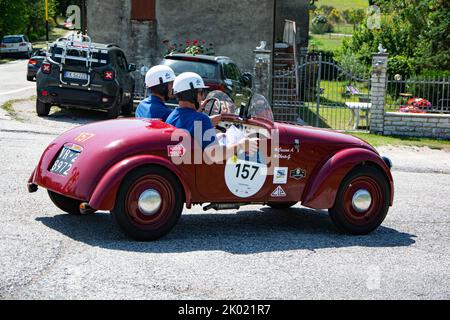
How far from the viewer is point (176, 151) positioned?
26.8 ft

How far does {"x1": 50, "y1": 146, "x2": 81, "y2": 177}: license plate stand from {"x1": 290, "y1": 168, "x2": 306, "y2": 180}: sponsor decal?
2.28 metres

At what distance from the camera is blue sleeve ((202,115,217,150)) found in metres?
8.37

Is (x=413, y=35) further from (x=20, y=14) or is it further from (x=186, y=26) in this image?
(x=20, y=14)

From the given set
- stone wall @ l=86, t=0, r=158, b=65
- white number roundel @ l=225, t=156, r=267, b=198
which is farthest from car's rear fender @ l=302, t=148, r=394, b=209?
stone wall @ l=86, t=0, r=158, b=65

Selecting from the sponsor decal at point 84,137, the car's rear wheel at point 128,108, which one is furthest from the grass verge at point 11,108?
the sponsor decal at point 84,137

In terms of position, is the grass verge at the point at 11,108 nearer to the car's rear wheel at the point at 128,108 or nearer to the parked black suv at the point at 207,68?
the car's rear wheel at the point at 128,108

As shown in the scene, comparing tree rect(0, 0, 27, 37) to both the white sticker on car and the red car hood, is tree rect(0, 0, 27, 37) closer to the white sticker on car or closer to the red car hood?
the red car hood

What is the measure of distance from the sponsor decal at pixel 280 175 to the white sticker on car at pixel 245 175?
0.12 metres

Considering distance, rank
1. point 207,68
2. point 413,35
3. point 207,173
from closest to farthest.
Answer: point 207,173
point 207,68
point 413,35

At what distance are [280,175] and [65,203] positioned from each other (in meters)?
2.38

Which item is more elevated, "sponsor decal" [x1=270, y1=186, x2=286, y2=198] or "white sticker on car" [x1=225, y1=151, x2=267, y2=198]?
"white sticker on car" [x1=225, y1=151, x2=267, y2=198]

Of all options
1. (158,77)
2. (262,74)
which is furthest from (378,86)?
(158,77)

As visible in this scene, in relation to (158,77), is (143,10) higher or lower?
higher
